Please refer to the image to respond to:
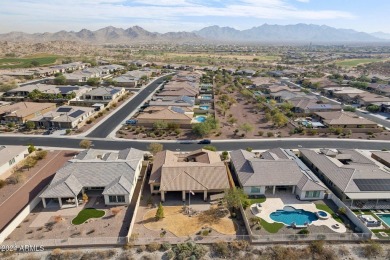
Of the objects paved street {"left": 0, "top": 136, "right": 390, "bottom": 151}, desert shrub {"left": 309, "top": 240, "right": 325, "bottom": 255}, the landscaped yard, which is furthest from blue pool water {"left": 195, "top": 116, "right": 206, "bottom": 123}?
desert shrub {"left": 309, "top": 240, "right": 325, "bottom": 255}

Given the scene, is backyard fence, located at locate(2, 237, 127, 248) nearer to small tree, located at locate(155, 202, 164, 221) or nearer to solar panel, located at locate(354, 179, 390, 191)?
small tree, located at locate(155, 202, 164, 221)

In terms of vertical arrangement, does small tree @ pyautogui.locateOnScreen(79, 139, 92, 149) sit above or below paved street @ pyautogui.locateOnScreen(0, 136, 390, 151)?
above

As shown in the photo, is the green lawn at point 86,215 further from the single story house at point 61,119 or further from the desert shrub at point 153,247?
the single story house at point 61,119

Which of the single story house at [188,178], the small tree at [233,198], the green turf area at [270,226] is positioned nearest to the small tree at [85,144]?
the single story house at [188,178]

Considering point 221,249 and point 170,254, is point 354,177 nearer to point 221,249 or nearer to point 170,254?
point 221,249

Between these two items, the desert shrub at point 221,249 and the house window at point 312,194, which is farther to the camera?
the house window at point 312,194

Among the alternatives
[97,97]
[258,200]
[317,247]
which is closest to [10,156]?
[258,200]
